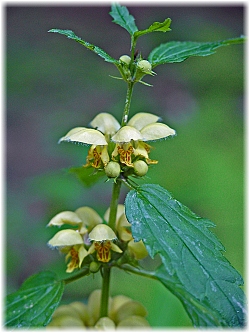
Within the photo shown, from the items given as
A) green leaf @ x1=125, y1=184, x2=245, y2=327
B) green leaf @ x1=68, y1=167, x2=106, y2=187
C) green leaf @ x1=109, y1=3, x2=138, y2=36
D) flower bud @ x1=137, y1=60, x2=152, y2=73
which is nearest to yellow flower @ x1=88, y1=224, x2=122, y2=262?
green leaf @ x1=125, y1=184, x2=245, y2=327

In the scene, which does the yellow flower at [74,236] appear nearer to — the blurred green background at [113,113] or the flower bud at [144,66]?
the blurred green background at [113,113]

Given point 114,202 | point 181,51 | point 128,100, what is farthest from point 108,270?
point 181,51

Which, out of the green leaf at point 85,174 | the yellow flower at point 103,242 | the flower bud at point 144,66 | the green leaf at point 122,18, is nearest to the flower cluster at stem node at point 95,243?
the yellow flower at point 103,242

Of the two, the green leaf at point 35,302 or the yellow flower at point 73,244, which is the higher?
the yellow flower at point 73,244

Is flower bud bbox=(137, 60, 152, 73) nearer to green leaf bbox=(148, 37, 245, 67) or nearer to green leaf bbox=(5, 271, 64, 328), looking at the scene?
green leaf bbox=(148, 37, 245, 67)

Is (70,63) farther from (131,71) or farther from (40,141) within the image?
(131,71)

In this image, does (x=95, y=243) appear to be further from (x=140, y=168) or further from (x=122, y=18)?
(x=122, y=18)

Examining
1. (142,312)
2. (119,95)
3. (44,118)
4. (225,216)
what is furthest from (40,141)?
(142,312)
